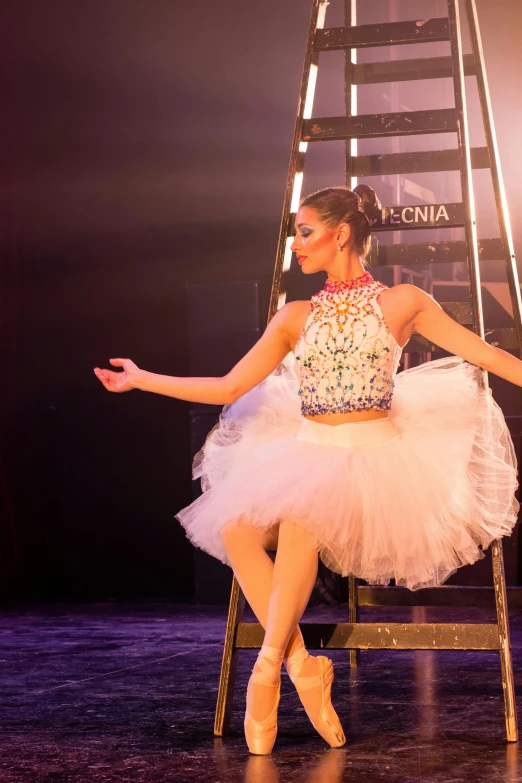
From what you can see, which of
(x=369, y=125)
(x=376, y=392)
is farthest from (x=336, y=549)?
(x=369, y=125)

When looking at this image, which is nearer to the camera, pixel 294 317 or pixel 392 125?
pixel 294 317

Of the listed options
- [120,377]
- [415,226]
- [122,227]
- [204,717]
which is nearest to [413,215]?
[415,226]

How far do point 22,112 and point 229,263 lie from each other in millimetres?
1270

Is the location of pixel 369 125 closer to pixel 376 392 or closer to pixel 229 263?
pixel 376 392

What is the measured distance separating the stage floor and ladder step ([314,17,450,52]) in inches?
68.8

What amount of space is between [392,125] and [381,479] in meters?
0.98

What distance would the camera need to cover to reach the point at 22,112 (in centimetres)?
523

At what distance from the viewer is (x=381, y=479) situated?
2398 mm

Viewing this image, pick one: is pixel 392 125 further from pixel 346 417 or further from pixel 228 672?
pixel 228 672

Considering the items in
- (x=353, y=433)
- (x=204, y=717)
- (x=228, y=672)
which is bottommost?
(x=204, y=717)

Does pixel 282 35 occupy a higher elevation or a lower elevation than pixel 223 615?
higher

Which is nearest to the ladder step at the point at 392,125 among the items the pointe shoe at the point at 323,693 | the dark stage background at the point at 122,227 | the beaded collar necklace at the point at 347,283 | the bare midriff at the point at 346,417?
the beaded collar necklace at the point at 347,283

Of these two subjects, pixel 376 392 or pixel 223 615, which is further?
pixel 223 615

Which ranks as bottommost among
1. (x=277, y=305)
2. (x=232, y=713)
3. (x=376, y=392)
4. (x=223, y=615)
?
(x=232, y=713)
